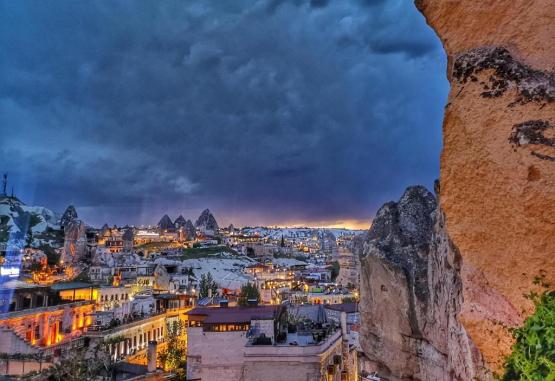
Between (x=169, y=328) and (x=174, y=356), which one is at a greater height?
(x=169, y=328)

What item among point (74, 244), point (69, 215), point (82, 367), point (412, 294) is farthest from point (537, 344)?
point (69, 215)

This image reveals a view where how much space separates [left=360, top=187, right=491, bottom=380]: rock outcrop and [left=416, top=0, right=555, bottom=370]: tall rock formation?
198 centimetres

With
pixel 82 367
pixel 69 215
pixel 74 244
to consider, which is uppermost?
pixel 69 215

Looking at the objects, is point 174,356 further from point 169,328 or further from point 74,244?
point 74,244

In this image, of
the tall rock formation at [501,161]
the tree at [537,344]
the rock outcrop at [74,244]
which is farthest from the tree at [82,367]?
the rock outcrop at [74,244]

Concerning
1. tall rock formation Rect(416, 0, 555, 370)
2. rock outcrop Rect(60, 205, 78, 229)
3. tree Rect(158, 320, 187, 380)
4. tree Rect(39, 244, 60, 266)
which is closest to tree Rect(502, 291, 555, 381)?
tall rock formation Rect(416, 0, 555, 370)

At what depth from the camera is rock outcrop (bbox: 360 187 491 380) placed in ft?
24.9

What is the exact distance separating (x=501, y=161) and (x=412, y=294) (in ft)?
20.8

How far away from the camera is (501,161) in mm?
4582

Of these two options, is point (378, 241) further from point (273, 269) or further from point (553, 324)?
point (273, 269)

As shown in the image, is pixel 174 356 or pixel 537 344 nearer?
pixel 537 344

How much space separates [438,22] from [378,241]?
279 inches

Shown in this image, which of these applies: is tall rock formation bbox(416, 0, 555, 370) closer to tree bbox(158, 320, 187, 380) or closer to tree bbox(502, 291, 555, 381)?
tree bbox(502, 291, 555, 381)

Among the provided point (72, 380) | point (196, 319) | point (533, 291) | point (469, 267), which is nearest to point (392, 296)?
point (469, 267)
